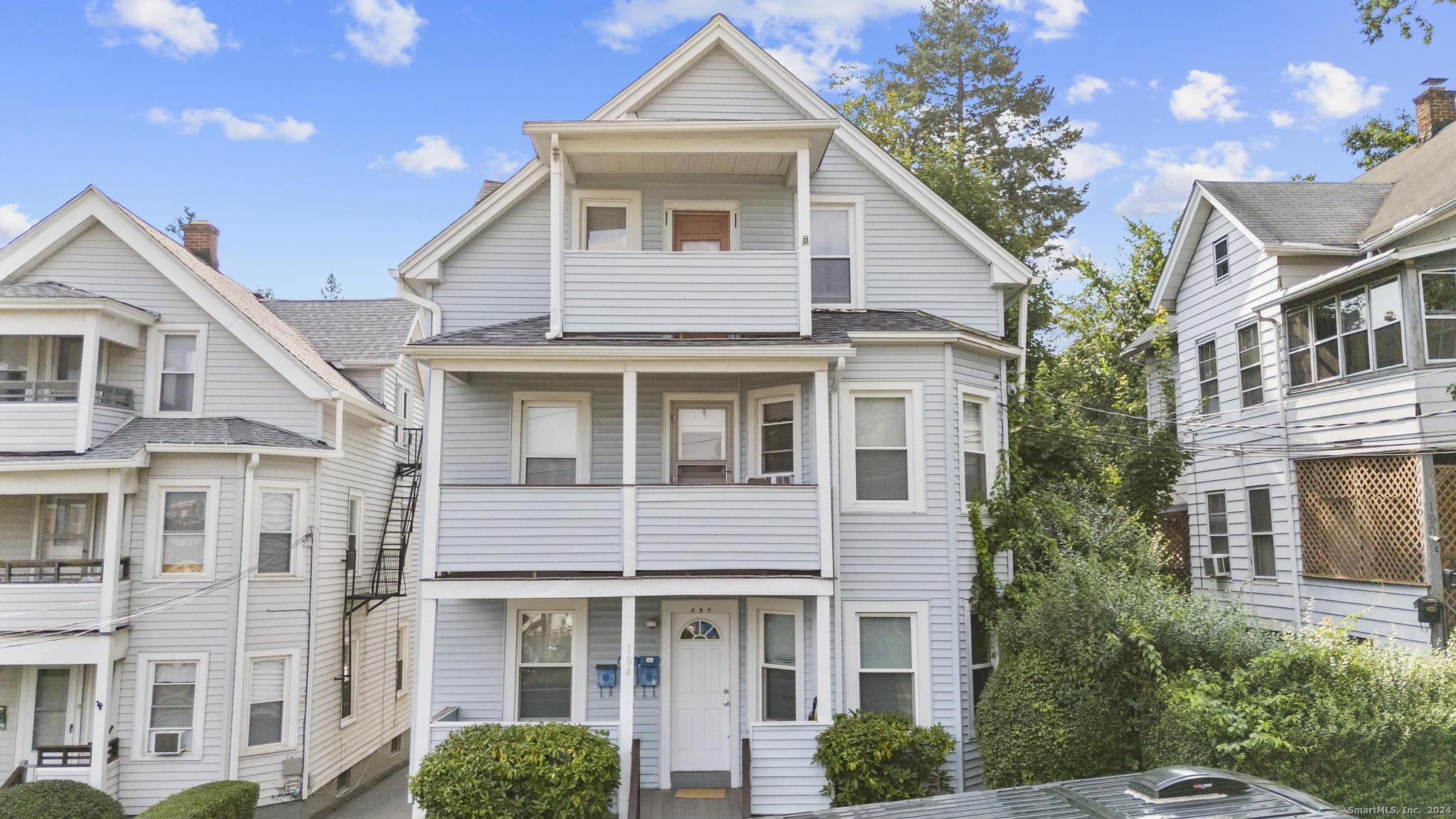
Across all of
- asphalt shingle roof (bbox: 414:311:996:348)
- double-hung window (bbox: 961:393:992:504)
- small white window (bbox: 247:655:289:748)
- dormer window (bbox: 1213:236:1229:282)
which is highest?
dormer window (bbox: 1213:236:1229:282)

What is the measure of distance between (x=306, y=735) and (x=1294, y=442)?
1685 cm

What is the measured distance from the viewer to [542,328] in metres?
12.1

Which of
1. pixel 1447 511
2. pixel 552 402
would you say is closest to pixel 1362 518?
pixel 1447 511

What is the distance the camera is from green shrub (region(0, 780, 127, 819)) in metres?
11.7

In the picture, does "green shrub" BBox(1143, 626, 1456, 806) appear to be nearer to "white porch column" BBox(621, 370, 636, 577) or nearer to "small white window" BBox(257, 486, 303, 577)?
"white porch column" BBox(621, 370, 636, 577)

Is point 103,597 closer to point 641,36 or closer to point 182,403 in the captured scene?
point 182,403

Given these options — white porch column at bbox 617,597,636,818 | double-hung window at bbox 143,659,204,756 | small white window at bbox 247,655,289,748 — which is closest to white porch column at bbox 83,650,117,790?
double-hung window at bbox 143,659,204,756

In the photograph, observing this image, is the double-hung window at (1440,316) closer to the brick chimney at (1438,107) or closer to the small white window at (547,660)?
the brick chimney at (1438,107)

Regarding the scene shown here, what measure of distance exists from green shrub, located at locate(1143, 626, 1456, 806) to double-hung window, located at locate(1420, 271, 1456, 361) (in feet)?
20.1

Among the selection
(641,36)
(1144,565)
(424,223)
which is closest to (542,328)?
(1144,565)

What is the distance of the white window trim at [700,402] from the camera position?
12445mm

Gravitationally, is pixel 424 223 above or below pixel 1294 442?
above

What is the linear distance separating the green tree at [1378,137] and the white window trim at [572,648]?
25754 millimetres

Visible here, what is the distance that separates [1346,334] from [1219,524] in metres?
5.13
